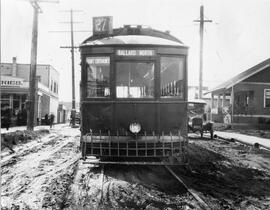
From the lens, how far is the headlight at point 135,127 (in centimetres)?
844

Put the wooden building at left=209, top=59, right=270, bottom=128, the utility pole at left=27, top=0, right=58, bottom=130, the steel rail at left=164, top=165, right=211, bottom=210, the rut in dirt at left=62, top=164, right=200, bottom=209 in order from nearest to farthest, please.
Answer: the steel rail at left=164, top=165, right=211, bottom=210 → the rut in dirt at left=62, top=164, right=200, bottom=209 → the utility pole at left=27, top=0, right=58, bottom=130 → the wooden building at left=209, top=59, right=270, bottom=128

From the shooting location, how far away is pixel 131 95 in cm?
866

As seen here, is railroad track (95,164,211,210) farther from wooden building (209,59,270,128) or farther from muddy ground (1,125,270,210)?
wooden building (209,59,270,128)

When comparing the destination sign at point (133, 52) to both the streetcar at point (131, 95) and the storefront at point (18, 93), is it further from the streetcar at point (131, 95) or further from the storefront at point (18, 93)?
the storefront at point (18, 93)

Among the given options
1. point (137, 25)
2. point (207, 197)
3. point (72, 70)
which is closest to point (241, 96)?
point (72, 70)

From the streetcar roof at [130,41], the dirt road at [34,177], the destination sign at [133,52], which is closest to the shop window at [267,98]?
the dirt road at [34,177]

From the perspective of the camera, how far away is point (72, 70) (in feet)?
120

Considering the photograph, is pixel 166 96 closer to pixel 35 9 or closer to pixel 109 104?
pixel 109 104

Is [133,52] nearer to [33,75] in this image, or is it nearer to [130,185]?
[130,185]

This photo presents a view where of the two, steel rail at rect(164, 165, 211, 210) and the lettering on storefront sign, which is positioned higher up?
the lettering on storefront sign

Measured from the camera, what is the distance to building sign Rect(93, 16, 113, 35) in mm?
9334

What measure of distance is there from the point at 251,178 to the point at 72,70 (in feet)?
99.6

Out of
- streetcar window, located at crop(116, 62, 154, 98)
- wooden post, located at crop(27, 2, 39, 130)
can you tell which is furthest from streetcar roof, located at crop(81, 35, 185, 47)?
wooden post, located at crop(27, 2, 39, 130)

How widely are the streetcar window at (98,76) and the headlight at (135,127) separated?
91cm
